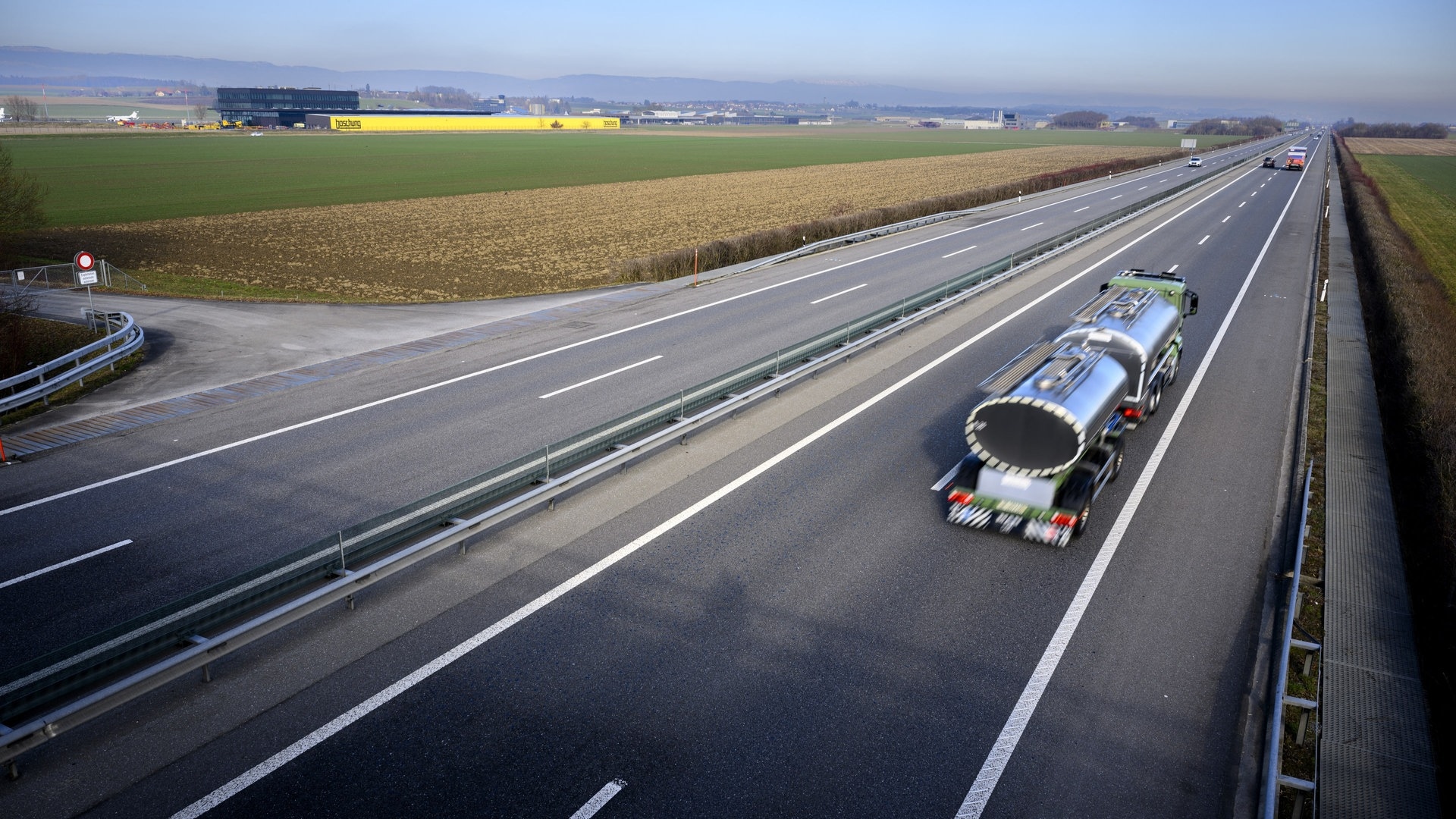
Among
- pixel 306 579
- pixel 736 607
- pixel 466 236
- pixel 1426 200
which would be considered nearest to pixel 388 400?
pixel 306 579

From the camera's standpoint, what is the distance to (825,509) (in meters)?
13.4

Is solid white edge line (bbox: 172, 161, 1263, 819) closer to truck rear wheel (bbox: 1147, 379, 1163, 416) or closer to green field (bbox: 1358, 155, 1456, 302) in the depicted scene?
truck rear wheel (bbox: 1147, 379, 1163, 416)

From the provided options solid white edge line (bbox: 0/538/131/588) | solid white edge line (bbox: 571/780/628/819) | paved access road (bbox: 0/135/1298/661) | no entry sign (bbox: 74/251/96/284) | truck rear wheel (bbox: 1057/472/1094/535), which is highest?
no entry sign (bbox: 74/251/96/284)

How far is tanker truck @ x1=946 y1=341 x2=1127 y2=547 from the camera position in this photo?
11773 millimetres

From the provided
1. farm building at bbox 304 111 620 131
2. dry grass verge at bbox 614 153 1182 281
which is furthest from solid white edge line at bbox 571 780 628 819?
farm building at bbox 304 111 620 131

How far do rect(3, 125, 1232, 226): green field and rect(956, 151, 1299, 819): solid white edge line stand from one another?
55495mm

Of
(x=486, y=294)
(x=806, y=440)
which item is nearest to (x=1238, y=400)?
(x=806, y=440)

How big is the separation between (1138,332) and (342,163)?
95671 mm

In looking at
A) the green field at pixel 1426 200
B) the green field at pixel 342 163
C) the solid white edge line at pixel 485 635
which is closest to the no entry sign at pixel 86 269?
the solid white edge line at pixel 485 635

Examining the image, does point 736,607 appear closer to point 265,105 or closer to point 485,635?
point 485,635

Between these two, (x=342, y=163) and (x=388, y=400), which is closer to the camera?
(x=388, y=400)

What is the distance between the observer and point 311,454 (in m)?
15.2

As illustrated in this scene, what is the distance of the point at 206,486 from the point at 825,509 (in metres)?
9.91

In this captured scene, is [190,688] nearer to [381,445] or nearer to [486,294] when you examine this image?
[381,445]
